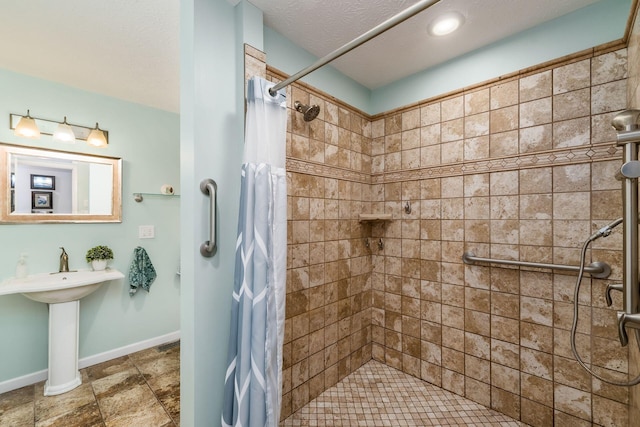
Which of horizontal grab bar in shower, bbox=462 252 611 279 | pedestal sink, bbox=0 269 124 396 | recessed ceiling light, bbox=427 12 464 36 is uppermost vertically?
recessed ceiling light, bbox=427 12 464 36

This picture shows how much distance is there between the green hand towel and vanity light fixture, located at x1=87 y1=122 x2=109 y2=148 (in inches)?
38.3

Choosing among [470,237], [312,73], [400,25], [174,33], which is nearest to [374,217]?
[470,237]

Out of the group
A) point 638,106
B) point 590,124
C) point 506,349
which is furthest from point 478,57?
point 506,349

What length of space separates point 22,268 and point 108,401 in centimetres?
118

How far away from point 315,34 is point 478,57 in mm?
1062

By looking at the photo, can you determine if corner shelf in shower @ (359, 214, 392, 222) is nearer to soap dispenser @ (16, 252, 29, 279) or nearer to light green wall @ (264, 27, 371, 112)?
light green wall @ (264, 27, 371, 112)

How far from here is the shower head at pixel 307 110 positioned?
162cm

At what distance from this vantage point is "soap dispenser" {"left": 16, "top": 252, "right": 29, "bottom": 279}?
6.48 ft

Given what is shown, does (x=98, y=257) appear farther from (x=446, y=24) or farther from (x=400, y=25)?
(x=446, y=24)

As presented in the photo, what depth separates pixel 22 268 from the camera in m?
1.98

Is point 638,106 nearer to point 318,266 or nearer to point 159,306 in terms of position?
point 318,266

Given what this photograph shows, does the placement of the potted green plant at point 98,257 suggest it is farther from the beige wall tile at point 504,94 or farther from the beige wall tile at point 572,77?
the beige wall tile at point 572,77

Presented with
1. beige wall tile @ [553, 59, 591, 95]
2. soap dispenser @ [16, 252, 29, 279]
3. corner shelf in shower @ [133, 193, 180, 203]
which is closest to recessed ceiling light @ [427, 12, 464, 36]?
beige wall tile @ [553, 59, 591, 95]

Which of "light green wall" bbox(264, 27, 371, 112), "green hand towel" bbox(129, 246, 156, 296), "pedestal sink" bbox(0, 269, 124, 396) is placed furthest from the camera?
"green hand towel" bbox(129, 246, 156, 296)
